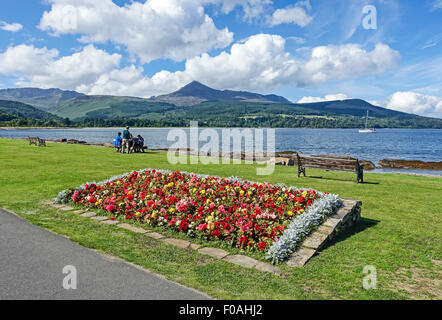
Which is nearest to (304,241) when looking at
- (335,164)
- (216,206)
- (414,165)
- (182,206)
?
(216,206)

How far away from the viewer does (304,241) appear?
6.79 m

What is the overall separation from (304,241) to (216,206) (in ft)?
8.88

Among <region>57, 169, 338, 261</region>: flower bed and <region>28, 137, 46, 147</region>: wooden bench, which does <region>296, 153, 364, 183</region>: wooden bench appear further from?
<region>28, 137, 46, 147</region>: wooden bench

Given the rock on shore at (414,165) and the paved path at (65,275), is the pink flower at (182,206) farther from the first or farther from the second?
the rock on shore at (414,165)

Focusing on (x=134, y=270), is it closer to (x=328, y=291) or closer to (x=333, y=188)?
(x=328, y=291)

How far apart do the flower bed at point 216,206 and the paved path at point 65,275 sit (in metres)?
2.20

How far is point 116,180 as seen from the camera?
1204 centimetres

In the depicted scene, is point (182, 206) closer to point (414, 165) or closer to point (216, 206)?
point (216, 206)

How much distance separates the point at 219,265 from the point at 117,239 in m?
2.76

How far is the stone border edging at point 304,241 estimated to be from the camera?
596 centimetres

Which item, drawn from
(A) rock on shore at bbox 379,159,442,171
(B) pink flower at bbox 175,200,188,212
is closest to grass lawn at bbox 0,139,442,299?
(B) pink flower at bbox 175,200,188,212

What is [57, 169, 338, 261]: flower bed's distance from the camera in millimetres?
7000

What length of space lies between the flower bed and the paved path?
2205 millimetres
